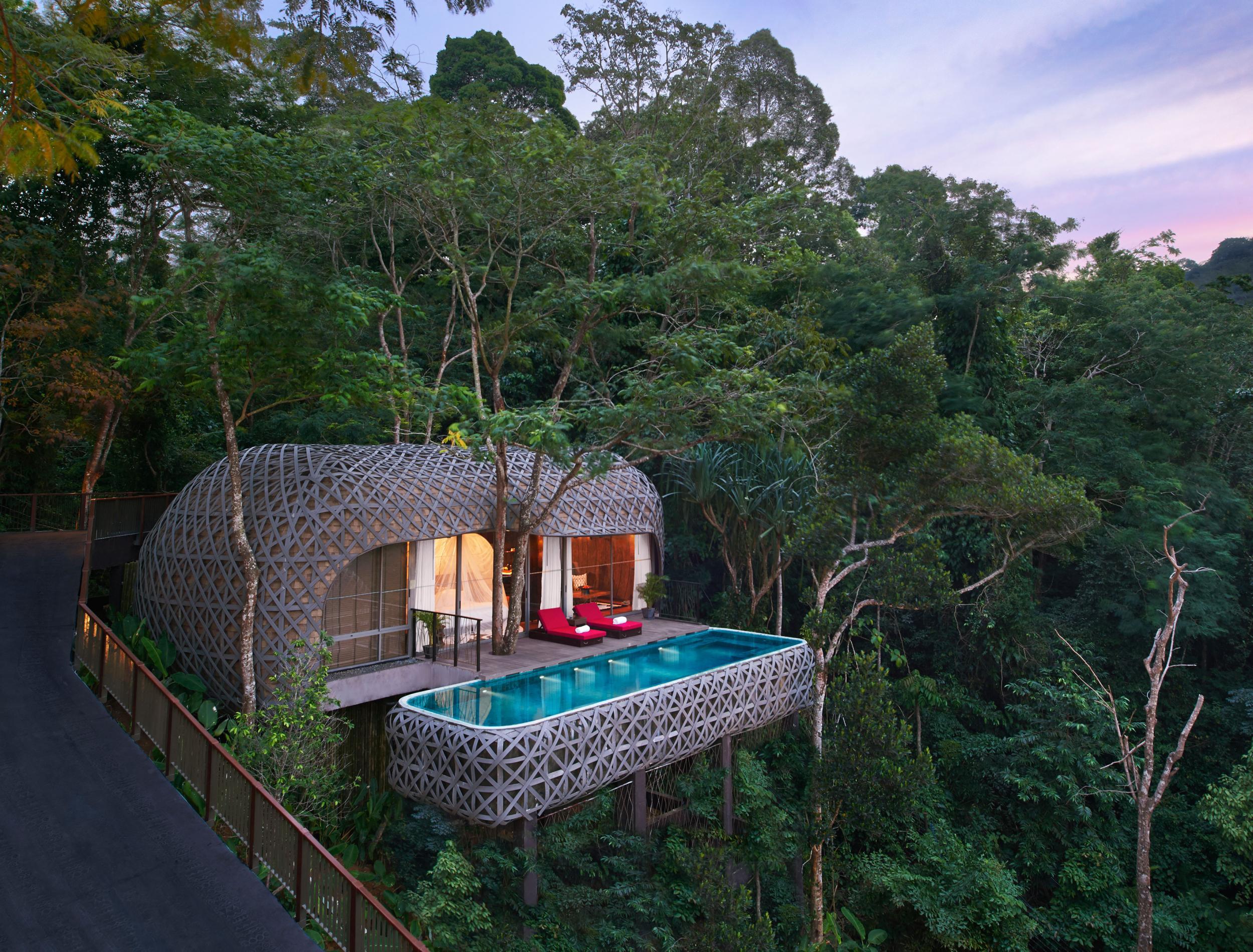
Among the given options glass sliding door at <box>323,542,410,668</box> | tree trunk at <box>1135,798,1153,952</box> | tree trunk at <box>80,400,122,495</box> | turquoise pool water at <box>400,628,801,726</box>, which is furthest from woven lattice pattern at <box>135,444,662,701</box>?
tree trunk at <box>1135,798,1153,952</box>

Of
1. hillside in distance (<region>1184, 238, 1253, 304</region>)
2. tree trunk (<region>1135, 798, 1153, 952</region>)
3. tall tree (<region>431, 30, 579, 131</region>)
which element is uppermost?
tall tree (<region>431, 30, 579, 131</region>)

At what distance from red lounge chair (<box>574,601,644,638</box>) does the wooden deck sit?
0.09 metres

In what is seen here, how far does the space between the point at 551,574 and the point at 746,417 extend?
5430 millimetres

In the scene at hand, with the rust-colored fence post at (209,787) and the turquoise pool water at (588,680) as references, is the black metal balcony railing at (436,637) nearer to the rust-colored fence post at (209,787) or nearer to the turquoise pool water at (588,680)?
the turquoise pool water at (588,680)

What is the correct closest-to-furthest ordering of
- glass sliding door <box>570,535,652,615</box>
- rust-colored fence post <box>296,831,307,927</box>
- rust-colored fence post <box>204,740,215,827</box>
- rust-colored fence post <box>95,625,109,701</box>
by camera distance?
rust-colored fence post <box>296,831,307,927</box>
rust-colored fence post <box>204,740,215,827</box>
rust-colored fence post <box>95,625,109,701</box>
glass sliding door <box>570,535,652,615</box>

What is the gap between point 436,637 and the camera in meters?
10.8

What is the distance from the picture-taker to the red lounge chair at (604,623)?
41.6 feet

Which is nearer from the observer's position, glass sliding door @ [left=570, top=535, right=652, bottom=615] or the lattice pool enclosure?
the lattice pool enclosure

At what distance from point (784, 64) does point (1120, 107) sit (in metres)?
15.2

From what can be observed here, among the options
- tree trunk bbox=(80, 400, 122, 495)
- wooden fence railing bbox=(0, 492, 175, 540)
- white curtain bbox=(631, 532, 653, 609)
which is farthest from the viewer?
white curtain bbox=(631, 532, 653, 609)

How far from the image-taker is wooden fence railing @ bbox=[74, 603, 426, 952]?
4.68 metres

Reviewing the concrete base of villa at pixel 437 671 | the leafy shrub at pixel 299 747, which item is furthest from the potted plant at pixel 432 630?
the leafy shrub at pixel 299 747

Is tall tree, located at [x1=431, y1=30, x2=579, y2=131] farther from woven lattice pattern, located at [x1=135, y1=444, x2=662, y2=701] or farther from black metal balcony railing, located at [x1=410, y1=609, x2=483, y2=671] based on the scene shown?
black metal balcony railing, located at [x1=410, y1=609, x2=483, y2=671]

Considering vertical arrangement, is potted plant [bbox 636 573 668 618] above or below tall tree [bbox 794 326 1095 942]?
below
